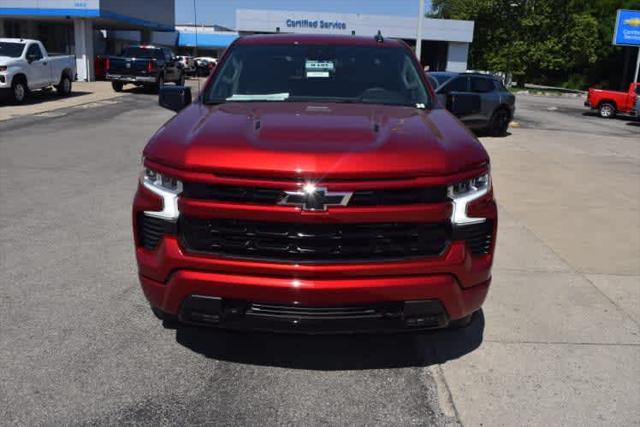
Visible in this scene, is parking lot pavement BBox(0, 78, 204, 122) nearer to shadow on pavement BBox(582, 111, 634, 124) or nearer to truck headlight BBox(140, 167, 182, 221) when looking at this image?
truck headlight BBox(140, 167, 182, 221)

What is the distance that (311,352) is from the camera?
3.80 meters

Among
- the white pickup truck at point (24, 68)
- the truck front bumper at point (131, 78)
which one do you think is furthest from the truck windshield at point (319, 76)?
the truck front bumper at point (131, 78)

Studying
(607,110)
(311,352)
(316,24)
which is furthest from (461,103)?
(316,24)

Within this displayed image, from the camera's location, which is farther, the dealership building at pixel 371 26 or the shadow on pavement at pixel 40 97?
the dealership building at pixel 371 26

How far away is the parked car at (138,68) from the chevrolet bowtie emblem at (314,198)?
23709mm

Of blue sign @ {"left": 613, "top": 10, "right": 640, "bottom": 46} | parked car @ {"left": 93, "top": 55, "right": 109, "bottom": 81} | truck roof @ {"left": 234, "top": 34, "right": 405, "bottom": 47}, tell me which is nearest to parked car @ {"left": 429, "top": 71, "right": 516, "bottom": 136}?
truck roof @ {"left": 234, "top": 34, "right": 405, "bottom": 47}

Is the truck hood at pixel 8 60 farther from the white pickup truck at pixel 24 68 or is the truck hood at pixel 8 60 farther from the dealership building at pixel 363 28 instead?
the dealership building at pixel 363 28

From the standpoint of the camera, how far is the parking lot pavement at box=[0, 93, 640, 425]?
3.19 m

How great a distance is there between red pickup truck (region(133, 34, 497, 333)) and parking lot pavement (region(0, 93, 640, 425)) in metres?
0.46

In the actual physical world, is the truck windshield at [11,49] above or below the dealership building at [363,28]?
below

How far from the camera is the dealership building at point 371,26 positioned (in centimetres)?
5409

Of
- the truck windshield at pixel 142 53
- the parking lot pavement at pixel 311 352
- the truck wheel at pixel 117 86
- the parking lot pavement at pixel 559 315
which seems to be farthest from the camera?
the truck windshield at pixel 142 53

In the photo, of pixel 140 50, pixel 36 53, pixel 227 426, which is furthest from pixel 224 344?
pixel 140 50

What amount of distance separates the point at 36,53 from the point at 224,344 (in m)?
18.9
